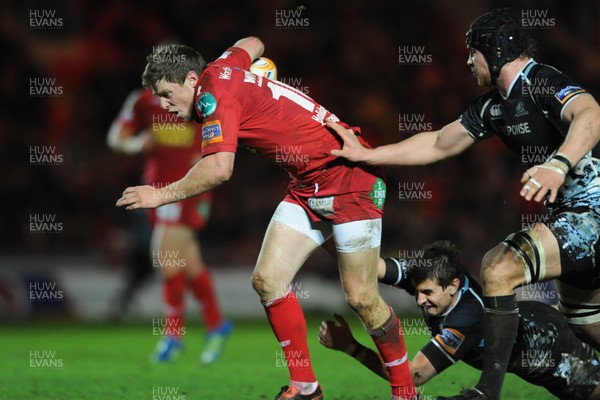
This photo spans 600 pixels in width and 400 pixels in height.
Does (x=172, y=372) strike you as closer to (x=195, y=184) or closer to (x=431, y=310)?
(x=431, y=310)

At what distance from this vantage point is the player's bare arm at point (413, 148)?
5.33 m

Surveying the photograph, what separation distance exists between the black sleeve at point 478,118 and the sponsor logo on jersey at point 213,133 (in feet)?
4.65

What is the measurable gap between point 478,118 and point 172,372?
11.9 ft

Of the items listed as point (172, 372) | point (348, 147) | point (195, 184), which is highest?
point (348, 147)

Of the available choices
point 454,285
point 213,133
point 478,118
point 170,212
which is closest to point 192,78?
point 213,133

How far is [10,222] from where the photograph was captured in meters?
12.8

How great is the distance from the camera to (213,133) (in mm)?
4879

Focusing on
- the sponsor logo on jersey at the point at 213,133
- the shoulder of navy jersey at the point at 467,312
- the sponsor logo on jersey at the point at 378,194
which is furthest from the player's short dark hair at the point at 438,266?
the sponsor logo on jersey at the point at 213,133

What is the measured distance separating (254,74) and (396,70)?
28.3ft

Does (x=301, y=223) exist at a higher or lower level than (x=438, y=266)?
higher

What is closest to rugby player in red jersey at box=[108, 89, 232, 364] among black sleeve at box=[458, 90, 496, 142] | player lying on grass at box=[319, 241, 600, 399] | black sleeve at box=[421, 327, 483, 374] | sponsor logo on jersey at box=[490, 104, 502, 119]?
player lying on grass at box=[319, 241, 600, 399]

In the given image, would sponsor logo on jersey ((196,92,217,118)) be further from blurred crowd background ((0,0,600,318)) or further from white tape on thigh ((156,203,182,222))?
blurred crowd background ((0,0,600,318))

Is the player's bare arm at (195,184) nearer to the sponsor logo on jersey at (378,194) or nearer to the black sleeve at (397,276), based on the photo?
the sponsor logo on jersey at (378,194)

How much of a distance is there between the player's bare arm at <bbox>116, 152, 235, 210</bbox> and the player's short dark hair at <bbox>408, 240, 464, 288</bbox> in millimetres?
1230
